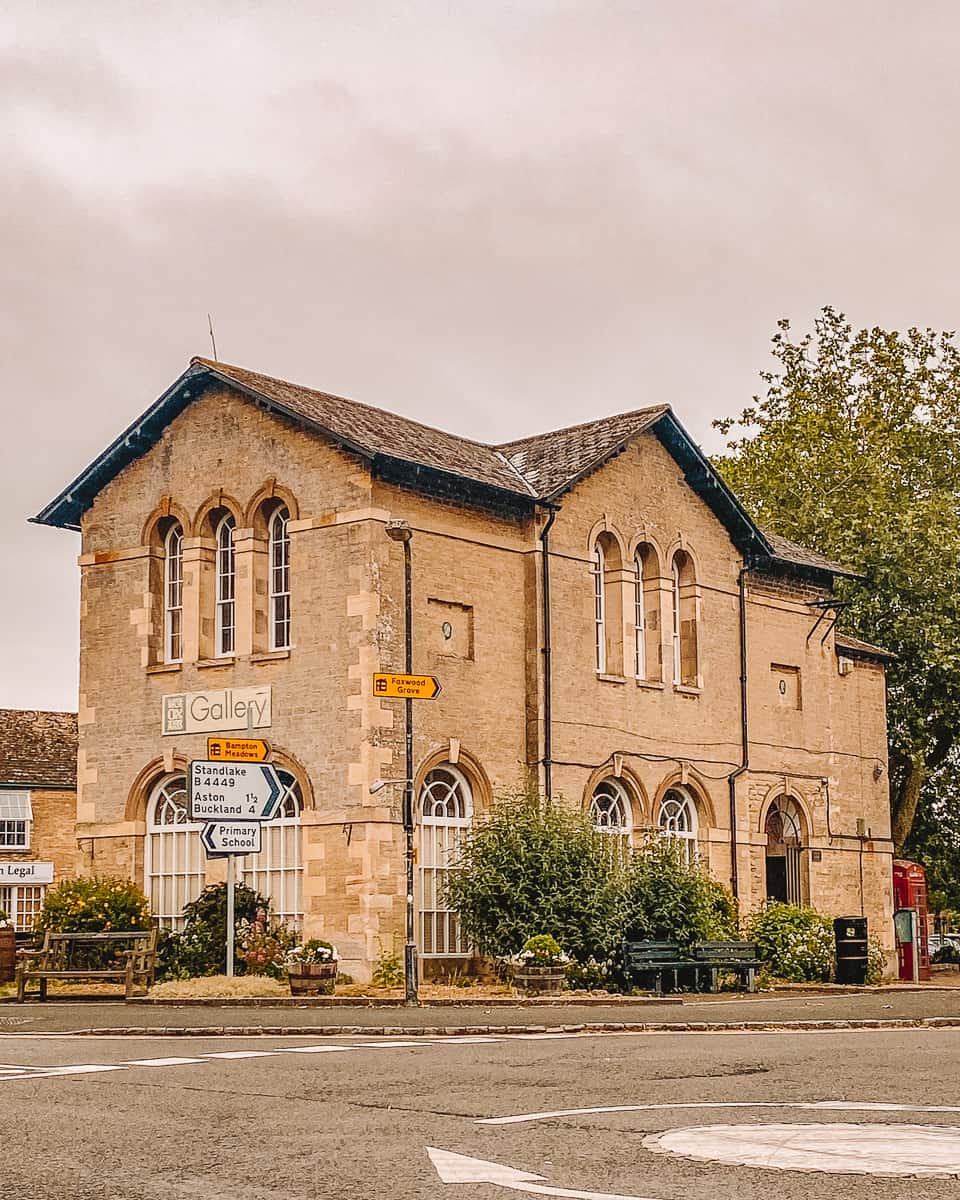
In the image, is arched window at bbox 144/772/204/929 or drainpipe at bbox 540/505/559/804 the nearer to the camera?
arched window at bbox 144/772/204/929

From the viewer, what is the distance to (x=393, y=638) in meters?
27.4

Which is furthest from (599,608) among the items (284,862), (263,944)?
(263,944)

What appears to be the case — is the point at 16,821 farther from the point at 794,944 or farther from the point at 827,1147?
the point at 827,1147

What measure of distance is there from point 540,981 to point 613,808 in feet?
23.2

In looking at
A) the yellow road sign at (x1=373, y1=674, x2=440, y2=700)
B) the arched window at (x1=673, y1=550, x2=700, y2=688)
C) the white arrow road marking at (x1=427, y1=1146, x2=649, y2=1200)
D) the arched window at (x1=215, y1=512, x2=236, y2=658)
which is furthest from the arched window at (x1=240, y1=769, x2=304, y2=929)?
the white arrow road marking at (x1=427, y1=1146, x2=649, y2=1200)

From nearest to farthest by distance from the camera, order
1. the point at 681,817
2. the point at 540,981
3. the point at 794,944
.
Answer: the point at 540,981, the point at 794,944, the point at 681,817

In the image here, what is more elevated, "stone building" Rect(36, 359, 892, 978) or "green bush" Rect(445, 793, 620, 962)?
"stone building" Rect(36, 359, 892, 978)

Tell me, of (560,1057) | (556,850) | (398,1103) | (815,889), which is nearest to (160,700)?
(556,850)

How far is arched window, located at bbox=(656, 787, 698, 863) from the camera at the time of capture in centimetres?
3256

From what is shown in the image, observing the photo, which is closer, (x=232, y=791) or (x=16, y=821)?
(x=232, y=791)

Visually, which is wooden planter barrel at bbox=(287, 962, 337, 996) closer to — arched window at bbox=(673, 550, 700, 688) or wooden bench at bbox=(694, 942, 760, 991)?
wooden bench at bbox=(694, 942, 760, 991)

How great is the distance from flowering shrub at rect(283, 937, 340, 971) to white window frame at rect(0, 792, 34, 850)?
25804 mm

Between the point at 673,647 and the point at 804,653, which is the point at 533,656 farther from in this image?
the point at 804,653

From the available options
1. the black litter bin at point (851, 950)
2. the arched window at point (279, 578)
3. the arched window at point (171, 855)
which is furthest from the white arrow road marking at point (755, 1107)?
the black litter bin at point (851, 950)
